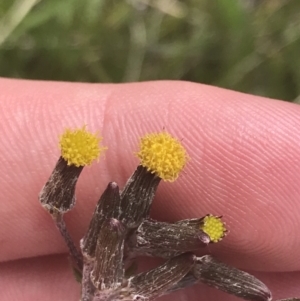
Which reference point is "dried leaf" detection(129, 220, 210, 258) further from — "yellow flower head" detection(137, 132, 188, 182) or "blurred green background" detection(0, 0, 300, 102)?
"blurred green background" detection(0, 0, 300, 102)

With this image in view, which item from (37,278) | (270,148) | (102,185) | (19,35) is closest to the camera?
(270,148)

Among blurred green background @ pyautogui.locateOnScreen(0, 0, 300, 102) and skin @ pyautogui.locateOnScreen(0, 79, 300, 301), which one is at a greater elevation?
blurred green background @ pyautogui.locateOnScreen(0, 0, 300, 102)

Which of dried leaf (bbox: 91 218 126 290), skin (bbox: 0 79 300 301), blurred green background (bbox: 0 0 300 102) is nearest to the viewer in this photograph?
dried leaf (bbox: 91 218 126 290)

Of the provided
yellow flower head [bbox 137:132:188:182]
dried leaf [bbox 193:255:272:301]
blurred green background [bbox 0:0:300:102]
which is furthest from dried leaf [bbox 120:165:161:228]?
blurred green background [bbox 0:0:300:102]

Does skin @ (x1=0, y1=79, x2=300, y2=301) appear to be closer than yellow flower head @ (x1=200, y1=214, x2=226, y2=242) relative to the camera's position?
No

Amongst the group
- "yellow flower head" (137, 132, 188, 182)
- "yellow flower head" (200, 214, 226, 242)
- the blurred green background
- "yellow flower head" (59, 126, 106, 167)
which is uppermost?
the blurred green background

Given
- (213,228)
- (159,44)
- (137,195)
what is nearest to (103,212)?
(137,195)

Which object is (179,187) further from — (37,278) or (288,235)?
(37,278)

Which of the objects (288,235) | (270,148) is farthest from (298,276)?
(270,148)
